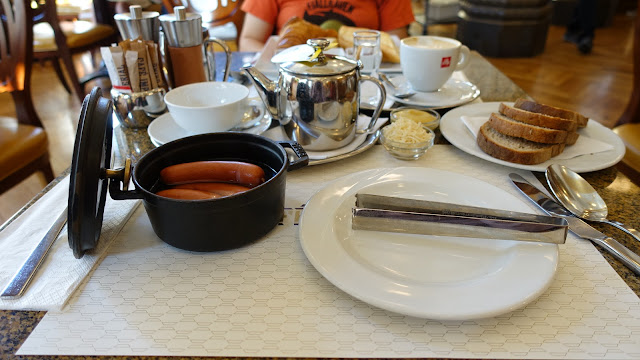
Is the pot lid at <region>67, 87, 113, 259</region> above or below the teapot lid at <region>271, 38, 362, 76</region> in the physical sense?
below

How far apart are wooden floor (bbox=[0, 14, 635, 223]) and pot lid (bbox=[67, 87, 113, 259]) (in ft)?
4.58

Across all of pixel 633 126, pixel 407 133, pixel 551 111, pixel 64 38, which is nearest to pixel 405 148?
pixel 407 133

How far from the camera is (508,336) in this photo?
0.37m

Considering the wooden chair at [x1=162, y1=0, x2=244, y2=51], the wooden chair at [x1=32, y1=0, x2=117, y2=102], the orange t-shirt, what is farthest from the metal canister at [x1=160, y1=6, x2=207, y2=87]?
the wooden chair at [x1=32, y1=0, x2=117, y2=102]

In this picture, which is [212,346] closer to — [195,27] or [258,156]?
[258,156]

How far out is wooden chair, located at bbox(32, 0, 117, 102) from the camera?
2.19 metres

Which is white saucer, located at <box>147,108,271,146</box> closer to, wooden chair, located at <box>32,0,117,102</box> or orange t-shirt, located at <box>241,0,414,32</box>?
orange t-shirt, located at <box>241,0,414,32</box>

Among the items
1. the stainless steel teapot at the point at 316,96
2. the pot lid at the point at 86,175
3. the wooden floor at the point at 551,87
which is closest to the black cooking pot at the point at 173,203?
the pot lid at the point at 86,175

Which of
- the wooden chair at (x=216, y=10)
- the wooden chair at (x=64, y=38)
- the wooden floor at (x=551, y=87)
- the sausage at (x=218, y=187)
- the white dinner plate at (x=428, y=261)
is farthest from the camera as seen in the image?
the wooden chair at (x=64, y=38)

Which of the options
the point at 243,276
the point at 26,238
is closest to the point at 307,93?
the point at 243,276

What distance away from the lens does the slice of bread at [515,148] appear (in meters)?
0.64

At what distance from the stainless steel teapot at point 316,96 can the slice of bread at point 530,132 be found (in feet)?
0.69

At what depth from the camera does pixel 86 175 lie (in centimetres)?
41

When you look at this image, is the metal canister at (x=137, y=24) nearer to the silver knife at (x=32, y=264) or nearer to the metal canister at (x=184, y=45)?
the metal canister at (x=184, y=45)
